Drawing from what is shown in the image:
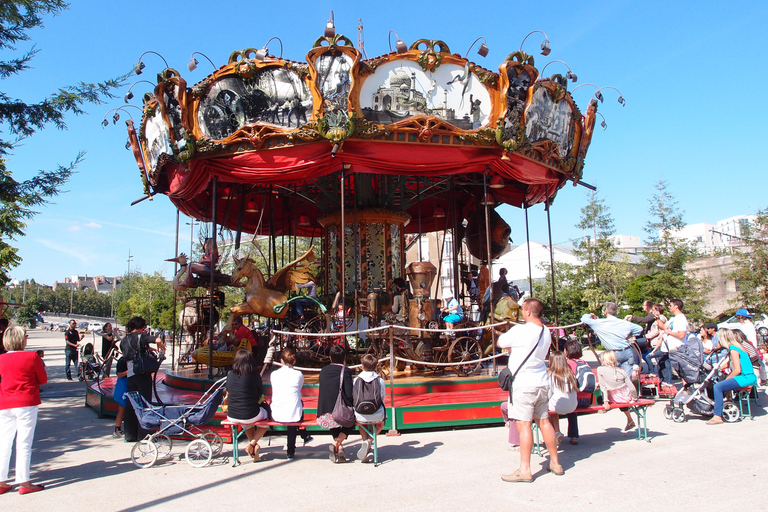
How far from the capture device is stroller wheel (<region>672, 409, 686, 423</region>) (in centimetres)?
834

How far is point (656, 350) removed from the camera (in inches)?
420

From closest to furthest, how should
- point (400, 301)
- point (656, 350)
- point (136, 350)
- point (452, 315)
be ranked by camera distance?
point (136, 350) → point (656, 350) → point (452, 315) → point (400, 301)

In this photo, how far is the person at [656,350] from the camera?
10479 mm

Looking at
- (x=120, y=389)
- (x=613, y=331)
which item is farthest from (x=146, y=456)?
(x=613, y=331)

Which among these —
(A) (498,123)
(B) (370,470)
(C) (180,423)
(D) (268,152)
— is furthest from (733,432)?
(D) (268,152)

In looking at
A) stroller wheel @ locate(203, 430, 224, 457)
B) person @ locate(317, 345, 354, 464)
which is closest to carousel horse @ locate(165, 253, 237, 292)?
stroller wheel @ locate(203, 430, 224, 457)

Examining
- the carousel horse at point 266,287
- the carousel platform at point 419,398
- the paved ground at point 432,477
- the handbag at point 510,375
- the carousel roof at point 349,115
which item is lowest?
the paved ground at point 432,477

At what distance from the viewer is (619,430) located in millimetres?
7742

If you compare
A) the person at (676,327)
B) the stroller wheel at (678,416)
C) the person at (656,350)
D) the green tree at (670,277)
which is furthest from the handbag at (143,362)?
the green tree at (670,277)

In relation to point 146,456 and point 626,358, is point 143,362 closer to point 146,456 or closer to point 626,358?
point 146,456

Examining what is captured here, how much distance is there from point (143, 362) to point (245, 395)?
184cm

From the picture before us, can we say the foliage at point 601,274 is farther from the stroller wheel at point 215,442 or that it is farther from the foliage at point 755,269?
the stroller wheel at point 215,442

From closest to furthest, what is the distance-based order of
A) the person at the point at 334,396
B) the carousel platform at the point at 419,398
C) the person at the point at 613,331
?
the person at the point at 334,396 → the carousel platform at the point at 419,398 → the person at the point at 613,331

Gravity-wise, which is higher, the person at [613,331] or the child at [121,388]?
the person at [613,331]
